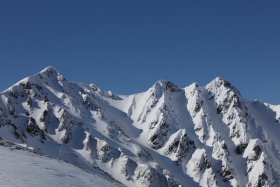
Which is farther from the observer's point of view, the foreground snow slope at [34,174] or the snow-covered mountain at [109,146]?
the snow-covered mountain at [109,146]

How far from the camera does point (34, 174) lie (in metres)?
37.2

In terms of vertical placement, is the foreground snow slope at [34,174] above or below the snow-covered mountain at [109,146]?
below

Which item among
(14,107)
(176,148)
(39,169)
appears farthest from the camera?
(176,148)

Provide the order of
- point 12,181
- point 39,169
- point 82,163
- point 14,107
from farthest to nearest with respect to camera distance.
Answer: point 14,107 < point 82,163 < point 39,169 < point 12,181

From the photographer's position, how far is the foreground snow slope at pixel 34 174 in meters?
34.0

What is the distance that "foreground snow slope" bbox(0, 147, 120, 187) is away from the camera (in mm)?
34000

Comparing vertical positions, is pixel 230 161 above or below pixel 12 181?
above

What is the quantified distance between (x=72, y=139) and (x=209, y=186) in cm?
5349

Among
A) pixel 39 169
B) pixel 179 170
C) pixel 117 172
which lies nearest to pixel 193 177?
pixel 179 170

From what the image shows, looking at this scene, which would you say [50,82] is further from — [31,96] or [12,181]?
[12,181]

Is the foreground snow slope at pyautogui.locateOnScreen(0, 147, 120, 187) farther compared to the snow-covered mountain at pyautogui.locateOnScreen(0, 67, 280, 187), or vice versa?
the snow-covered mountain at pyautogui.locateOnScreen(0, 67, 280, 187)

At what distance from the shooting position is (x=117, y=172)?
162 meters

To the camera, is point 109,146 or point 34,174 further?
point 109,146

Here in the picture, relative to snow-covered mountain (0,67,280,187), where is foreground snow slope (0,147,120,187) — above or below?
below
